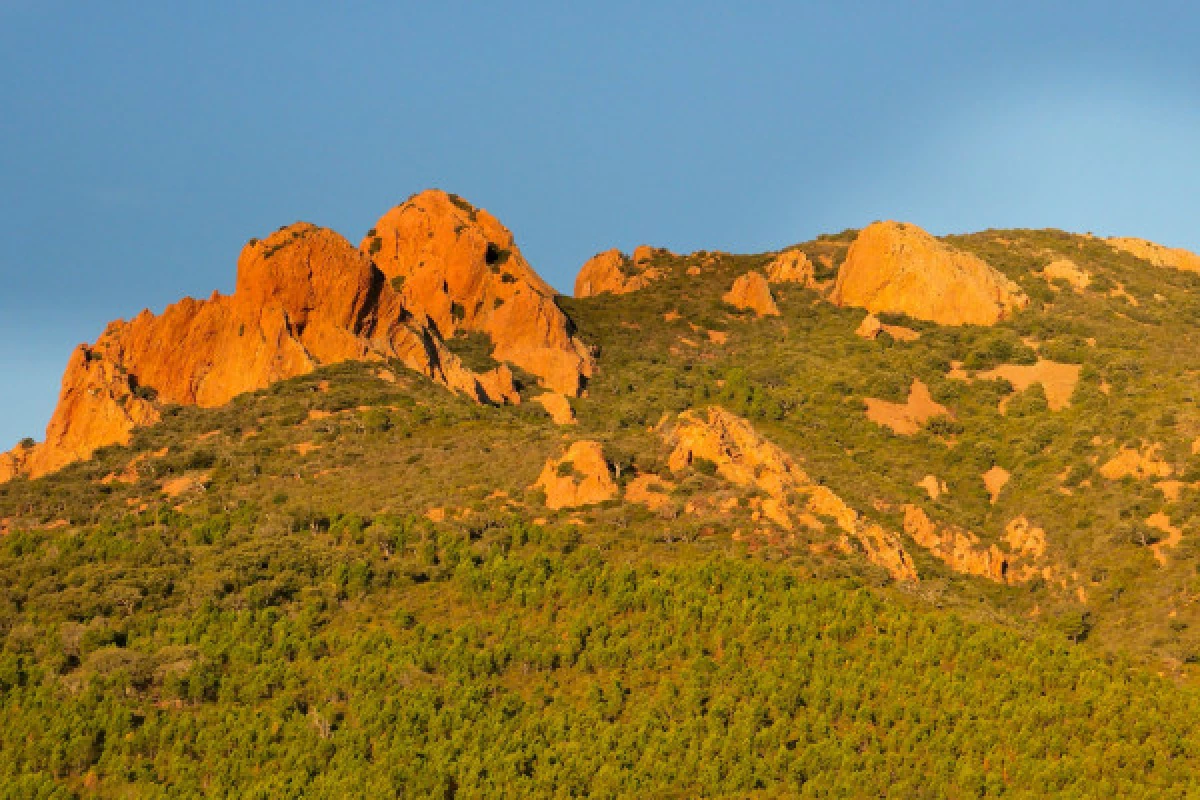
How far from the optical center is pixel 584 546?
54.5 meters

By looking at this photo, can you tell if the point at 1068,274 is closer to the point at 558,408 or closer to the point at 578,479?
the point at 558,408


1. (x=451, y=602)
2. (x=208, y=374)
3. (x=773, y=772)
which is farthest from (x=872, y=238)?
(x=773, y=772)

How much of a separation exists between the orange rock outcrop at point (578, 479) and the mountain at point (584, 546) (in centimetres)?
18

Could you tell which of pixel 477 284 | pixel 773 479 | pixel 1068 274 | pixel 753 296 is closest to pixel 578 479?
pixel 773 479

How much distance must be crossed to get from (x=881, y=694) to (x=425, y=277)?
2392 inches

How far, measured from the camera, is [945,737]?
42375 mm

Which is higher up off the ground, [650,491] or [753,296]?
[753,296]

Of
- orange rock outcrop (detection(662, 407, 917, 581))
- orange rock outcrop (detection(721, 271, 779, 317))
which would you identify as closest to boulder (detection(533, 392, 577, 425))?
orange rock outcrop (detection(662, 407, 917, 581))

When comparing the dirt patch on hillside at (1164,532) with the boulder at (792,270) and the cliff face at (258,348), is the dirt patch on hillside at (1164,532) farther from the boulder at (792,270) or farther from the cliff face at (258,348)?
the boulder at (792,270)

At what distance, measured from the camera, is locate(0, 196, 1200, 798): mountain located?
42.6 metres

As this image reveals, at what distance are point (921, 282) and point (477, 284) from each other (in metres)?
32.7

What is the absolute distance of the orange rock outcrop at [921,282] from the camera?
99.4 m

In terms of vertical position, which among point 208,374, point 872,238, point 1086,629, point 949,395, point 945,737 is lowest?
point 945,737

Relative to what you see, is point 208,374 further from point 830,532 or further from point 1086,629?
point 1086,629
